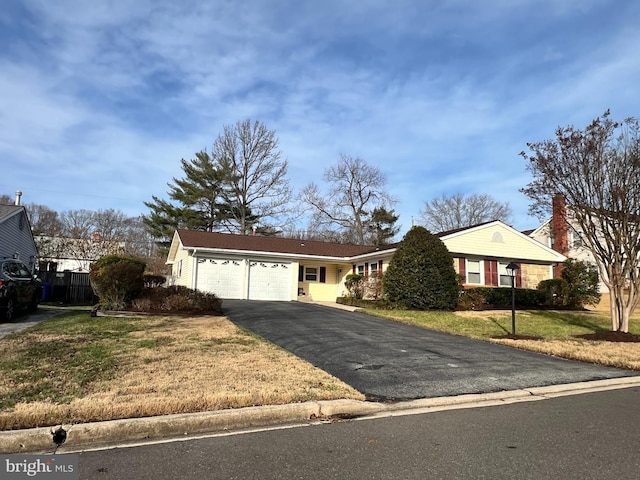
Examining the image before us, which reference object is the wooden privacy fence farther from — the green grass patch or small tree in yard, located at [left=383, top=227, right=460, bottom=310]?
small tree in yard, located at [left=383, top=227, right=460, bottom=310]

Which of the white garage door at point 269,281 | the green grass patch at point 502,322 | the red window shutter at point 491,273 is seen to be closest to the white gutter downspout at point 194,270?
the white garage door at point 269,281

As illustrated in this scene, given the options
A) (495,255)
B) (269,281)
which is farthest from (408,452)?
(495,255)

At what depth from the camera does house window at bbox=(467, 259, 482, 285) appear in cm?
2274

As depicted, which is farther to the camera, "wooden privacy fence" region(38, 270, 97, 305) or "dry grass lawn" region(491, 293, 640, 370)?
"wooden privacy fence" region(38, 270, 97, 305)

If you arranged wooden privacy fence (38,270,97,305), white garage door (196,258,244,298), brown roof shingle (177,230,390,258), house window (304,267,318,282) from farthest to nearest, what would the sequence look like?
house window (304,267,318,282) < brown roof shingle (177,230,390,258) < white garage door (196,258,244,298) < wooden privacy fence (38,270,97,305)

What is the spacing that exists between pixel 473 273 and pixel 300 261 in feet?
30.8

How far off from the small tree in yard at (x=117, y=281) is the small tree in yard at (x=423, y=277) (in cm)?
995

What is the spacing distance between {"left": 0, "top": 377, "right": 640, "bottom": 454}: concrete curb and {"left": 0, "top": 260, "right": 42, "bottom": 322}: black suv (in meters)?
8.94

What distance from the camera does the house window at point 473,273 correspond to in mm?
22736

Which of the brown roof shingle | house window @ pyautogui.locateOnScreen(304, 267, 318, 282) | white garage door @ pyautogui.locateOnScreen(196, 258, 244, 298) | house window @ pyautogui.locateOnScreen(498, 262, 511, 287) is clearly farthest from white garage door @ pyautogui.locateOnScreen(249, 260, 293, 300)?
house window @ pyautogui.locateOnScreen(498, 262, 511, 287)

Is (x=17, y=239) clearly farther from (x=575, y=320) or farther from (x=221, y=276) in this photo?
(x=575, y=320)

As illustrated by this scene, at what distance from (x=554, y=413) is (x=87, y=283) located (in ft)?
69.9

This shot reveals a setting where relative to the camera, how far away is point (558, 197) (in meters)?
13.1

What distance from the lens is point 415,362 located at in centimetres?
805
